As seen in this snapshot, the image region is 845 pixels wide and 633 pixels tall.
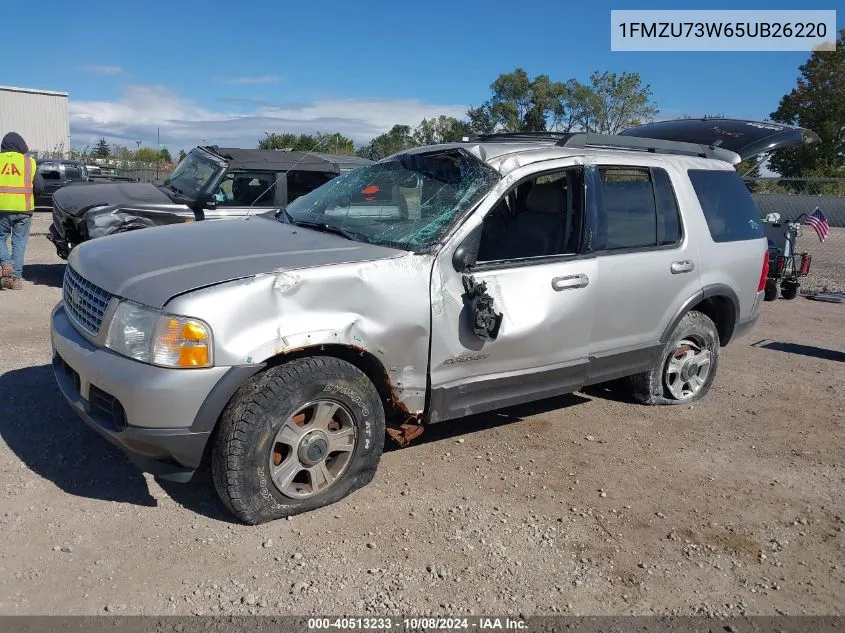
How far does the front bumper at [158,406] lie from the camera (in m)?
3.05

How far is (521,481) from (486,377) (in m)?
0.67

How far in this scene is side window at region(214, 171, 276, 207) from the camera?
8.73 meters

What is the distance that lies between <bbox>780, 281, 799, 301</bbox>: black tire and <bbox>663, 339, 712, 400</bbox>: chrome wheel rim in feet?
18.4

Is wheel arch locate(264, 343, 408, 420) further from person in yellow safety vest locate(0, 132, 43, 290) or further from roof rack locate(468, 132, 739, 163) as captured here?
person in yellow safety vest locate(0, 132, 43, 290)

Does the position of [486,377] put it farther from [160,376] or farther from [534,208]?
[160,376]

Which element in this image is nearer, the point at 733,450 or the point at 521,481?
the point at 521,481

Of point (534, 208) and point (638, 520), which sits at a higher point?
point (534, 208)

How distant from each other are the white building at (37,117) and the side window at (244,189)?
40472 millimetres

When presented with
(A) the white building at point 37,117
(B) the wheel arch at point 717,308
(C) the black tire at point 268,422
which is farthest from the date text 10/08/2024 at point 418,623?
(A) the white building at point 37,117

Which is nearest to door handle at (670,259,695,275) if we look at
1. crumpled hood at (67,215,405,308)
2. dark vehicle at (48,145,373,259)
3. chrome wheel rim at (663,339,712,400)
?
chrome wheel rim at (663,339,712,400)

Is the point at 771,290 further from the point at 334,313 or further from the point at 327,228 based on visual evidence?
the point at 334,313

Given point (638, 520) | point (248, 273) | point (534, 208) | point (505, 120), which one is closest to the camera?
point (248, 273)

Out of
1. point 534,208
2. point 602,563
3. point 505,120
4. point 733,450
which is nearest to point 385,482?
point 602,563

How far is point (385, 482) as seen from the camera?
3986 millimetres
